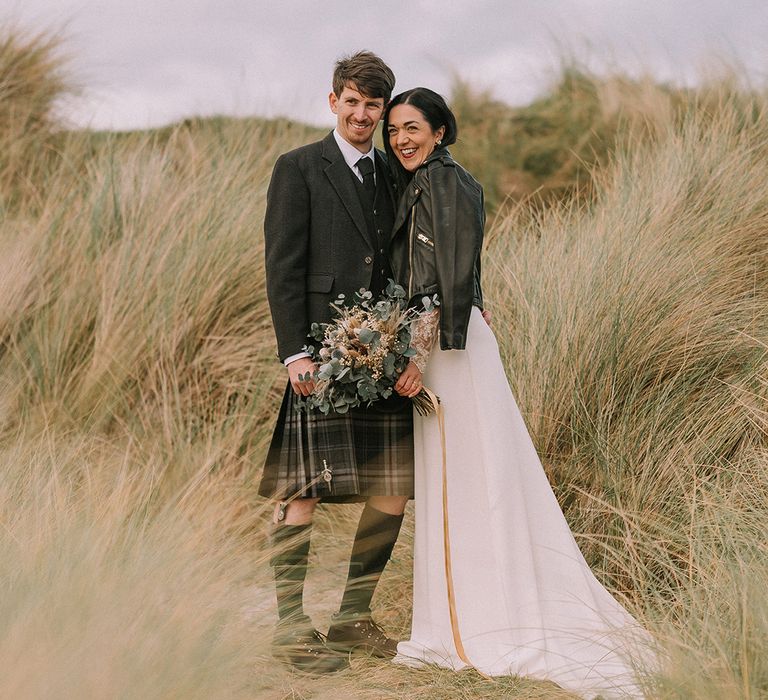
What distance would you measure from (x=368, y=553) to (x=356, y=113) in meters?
1.65

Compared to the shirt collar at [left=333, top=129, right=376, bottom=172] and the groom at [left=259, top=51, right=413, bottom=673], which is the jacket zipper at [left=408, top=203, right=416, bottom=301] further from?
the shirt collar at [left=333, top=129, right=376, bottom=172]

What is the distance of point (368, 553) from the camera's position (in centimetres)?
356

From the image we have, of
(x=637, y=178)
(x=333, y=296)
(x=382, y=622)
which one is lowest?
(x=382, y=622)

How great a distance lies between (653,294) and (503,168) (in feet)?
14.2

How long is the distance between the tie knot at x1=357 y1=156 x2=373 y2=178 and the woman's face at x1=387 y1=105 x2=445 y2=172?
0.44 feet

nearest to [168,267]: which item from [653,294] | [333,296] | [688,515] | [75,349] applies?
[75,349]

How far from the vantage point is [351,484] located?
3.40 m

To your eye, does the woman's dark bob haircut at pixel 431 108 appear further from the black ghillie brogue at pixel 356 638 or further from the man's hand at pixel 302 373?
the black ghillie brogue at pixel 356 638

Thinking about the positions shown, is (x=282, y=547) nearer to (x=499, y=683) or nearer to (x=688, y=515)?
(x=499, y=683)

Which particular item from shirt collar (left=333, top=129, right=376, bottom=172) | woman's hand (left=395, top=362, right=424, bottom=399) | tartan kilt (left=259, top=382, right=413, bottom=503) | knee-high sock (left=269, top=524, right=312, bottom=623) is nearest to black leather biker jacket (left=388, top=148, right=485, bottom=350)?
woman's hand (left=395, top=362, right=424, bottom=399)

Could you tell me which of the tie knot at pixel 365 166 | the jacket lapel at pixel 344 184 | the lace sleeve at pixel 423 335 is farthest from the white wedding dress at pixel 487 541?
the tie knot at pixel 365 166

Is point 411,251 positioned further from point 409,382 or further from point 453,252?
point 409,382

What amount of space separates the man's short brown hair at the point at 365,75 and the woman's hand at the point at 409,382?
998 millimetres

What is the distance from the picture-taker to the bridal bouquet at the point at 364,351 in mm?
3100
